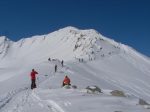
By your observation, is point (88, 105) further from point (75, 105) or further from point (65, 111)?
point (65, 111)

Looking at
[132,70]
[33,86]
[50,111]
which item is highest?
[132,70]

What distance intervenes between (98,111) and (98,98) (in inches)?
169

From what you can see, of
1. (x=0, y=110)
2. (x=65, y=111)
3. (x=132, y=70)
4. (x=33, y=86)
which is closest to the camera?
(x=65, y=111)

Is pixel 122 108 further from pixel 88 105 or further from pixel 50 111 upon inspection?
pixel 50 111

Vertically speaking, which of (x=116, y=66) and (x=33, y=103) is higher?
(x=116, y=66)

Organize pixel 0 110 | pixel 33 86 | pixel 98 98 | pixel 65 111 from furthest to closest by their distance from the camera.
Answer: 1. pixel 33 86
2. pixel 98 98
3. pixel 0 110
4. pixel 65 111

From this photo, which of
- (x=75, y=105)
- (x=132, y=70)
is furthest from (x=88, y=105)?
(x=132, y=70)

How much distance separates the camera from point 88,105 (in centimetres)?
1911

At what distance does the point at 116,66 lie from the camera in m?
193

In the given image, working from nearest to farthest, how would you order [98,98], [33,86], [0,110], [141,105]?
[0,110], [141,105], [98,98], [33,86]

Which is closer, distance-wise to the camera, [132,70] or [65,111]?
[65,111]

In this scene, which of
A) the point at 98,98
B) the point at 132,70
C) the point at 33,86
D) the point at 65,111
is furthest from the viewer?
the point at 132,70

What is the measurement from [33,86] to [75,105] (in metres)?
14.8

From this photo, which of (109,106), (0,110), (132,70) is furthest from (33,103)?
(132,70)
